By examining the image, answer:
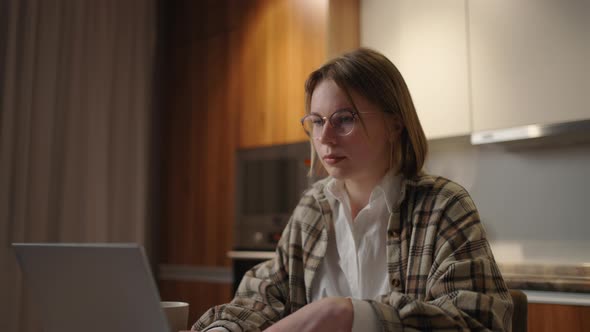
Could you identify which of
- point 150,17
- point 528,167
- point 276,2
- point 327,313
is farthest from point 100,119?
point 327,313

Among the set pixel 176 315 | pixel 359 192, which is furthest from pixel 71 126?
pixel 176 315

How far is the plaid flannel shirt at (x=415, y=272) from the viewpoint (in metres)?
0.77

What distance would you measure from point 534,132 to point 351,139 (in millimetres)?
1399

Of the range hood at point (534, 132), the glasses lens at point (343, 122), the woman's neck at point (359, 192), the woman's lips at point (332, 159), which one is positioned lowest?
the woman's neck at point (359, 192)

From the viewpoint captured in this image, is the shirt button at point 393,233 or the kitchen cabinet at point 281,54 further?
the kitchen cabinet at point 281,54

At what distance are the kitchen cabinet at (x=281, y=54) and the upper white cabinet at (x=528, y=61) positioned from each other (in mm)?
641

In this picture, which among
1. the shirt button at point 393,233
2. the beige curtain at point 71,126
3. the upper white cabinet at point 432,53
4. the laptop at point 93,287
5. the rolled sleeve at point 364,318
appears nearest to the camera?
the laptop at point 93,287

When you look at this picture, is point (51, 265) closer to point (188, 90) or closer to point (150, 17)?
point (188, 90)

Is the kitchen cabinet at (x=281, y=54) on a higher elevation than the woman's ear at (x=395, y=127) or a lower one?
higher

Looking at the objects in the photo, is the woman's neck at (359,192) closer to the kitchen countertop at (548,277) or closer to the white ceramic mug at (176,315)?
the white ceramic mug at (176,315)

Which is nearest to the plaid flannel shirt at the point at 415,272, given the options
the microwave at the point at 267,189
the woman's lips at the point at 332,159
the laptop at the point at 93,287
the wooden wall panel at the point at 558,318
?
the woman's lips at the point at 332,159

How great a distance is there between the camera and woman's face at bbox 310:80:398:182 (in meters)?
1.03

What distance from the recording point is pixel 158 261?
3.36 metres

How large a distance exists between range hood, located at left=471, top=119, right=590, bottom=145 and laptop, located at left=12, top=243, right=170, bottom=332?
1.90 metres
